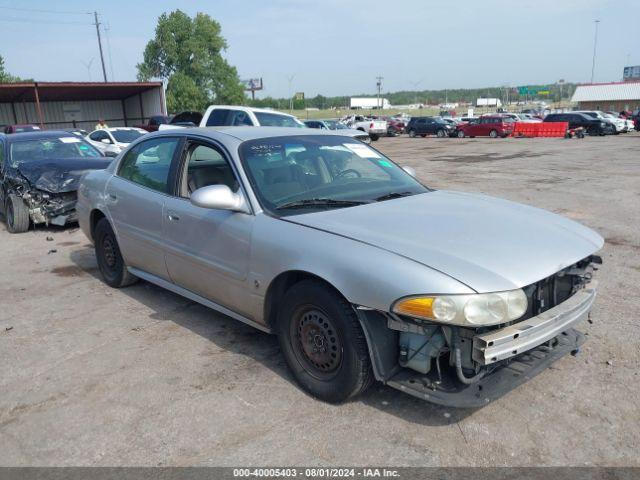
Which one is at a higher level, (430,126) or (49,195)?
(49,195)

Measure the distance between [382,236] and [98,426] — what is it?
1.94 m

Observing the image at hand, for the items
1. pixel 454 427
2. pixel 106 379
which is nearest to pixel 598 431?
pixel 454 427

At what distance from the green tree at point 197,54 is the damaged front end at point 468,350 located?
70089 millimetres

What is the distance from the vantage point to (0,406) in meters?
3.29

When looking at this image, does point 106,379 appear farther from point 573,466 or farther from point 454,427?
point 573,466

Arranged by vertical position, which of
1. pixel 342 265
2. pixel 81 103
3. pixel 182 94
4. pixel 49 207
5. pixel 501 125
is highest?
pixel 182 94

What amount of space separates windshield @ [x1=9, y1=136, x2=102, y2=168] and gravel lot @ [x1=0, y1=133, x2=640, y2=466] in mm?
4505

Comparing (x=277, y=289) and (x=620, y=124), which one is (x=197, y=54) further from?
(x=277, y=289)

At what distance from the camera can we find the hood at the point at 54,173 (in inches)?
320

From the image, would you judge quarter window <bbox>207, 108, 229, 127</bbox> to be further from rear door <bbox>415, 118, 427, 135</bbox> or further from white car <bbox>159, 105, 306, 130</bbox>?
rear door <bbox>415, 118, 427, 135</bbox>

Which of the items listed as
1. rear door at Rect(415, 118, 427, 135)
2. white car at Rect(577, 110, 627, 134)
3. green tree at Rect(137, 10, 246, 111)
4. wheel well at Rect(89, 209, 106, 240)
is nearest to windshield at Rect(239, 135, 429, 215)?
wheel well at Rect(89, 209, 106, 240)

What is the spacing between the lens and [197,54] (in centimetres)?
7038

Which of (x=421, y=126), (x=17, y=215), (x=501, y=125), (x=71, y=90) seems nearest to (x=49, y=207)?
(x=17, y=215)

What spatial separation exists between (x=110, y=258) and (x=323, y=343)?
123 inches
